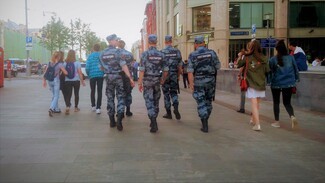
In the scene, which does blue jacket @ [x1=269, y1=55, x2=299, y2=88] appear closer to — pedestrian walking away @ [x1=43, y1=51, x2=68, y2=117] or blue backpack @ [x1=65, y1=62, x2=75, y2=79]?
blue backpack @ [x1=65, y1=62, x2=75, y2=79]

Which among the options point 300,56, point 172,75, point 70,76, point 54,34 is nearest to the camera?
point 172,75

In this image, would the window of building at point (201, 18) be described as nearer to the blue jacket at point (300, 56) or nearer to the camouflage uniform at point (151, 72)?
the blue jacket at point (300, 56)

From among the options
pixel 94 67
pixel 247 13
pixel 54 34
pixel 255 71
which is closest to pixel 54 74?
pixel 94 67

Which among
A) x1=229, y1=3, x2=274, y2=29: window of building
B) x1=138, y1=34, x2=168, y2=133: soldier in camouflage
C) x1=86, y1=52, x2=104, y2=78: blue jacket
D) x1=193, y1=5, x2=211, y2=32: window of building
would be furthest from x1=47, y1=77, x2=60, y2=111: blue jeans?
x1=193, y1=5, x2=211, y2=32: window of building

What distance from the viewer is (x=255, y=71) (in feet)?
25.0

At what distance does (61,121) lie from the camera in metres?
8.74

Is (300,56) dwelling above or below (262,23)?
below

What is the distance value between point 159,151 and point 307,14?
34.3 m

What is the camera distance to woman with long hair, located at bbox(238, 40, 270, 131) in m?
7.57

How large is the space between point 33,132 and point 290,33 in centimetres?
3220

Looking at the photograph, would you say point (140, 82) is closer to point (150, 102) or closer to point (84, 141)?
point (150, 102)

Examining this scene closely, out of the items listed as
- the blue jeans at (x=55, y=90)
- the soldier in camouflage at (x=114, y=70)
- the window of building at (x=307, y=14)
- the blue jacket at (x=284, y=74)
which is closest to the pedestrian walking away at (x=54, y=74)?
the blue jeans at (x=55, y=90)

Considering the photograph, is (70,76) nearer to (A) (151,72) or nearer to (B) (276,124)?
(A) (151,72)

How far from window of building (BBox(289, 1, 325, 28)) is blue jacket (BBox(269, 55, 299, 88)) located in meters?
29.8
